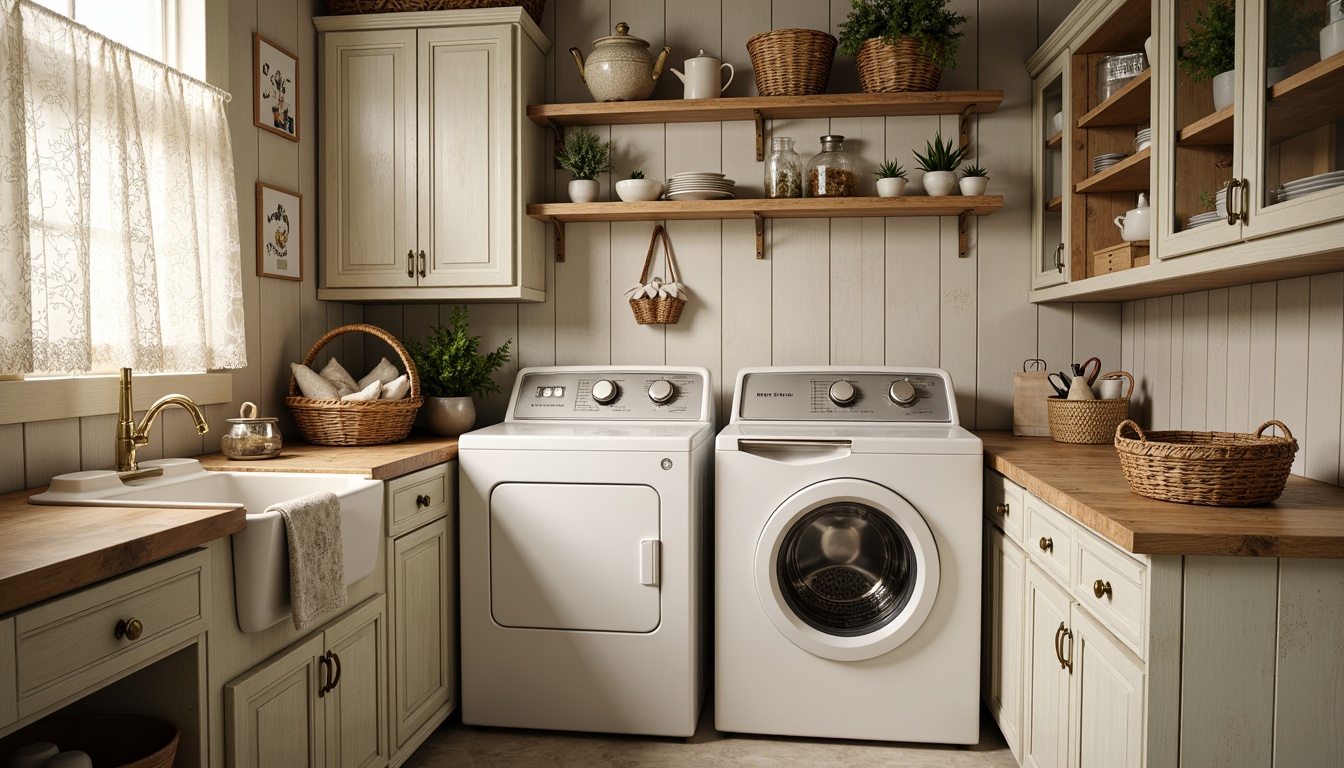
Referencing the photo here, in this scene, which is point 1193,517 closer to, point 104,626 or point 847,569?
point 847,569

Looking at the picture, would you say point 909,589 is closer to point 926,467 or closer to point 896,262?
point 926,467

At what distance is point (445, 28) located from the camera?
9.39 ft

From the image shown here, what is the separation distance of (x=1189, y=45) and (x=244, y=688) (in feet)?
7.23

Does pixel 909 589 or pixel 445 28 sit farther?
pixel 445 28

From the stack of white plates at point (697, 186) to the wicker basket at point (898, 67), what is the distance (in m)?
0.56

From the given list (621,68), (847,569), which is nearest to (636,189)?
(621,68)

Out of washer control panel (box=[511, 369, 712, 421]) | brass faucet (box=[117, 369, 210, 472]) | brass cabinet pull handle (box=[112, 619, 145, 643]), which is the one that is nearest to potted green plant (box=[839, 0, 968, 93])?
washer control panel (box=[511, 369, 712, 421])

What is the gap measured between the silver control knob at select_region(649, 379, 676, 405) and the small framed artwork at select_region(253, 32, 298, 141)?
136cm

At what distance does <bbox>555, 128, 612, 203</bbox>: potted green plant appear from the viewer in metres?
3.01

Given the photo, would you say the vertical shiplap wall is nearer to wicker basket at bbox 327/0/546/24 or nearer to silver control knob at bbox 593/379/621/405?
silver control knob at bbox 593/379/621/405

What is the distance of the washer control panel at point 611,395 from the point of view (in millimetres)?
2939

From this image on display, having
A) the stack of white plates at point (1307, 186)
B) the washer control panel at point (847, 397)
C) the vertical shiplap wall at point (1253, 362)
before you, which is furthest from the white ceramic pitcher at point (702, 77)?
the stack of white plates at point (1307, 186)

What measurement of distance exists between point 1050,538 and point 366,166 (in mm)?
2298

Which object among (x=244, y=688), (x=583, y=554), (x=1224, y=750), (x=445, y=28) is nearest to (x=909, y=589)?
(x=583, y=554)
